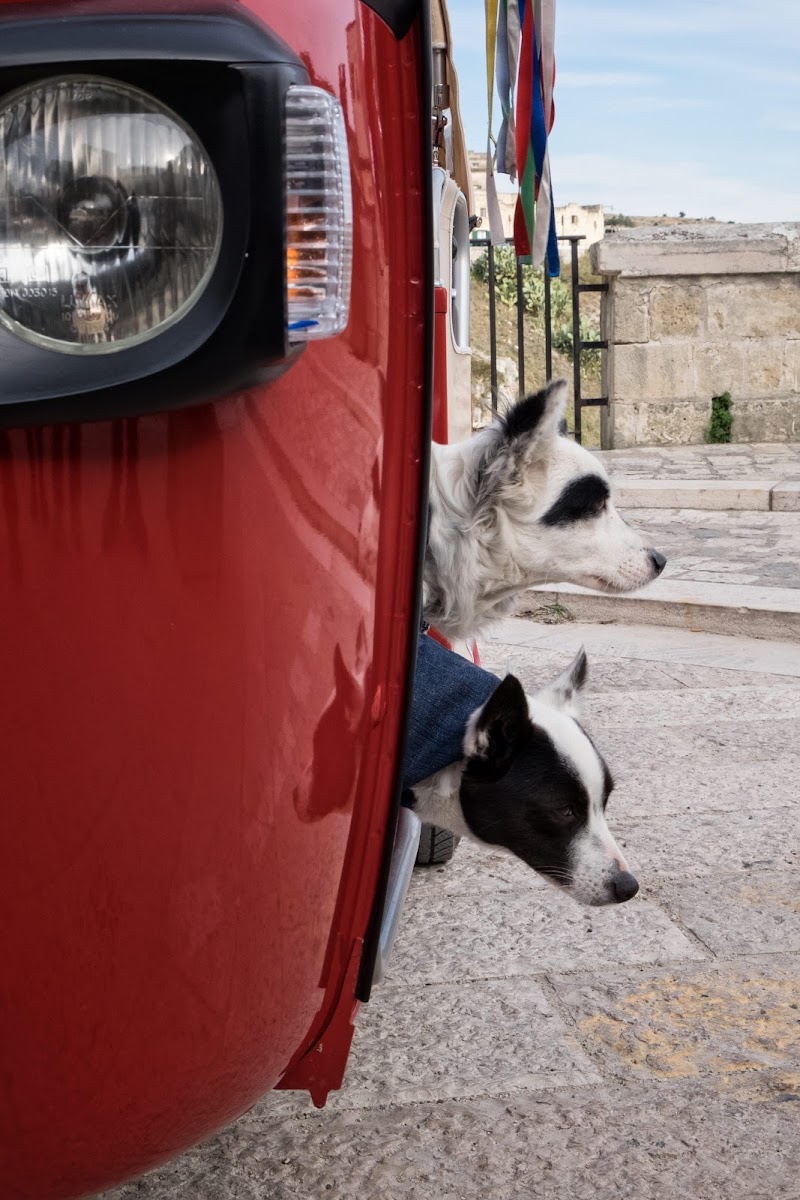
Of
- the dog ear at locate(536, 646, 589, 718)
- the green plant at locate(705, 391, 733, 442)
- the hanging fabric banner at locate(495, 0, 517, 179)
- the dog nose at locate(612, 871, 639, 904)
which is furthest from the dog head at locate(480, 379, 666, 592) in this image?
the green plant at locate(705, 391, 733, 442)

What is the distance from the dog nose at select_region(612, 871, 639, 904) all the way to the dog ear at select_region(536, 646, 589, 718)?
1.06ft

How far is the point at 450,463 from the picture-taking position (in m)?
2.70

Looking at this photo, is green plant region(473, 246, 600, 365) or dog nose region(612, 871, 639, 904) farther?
green plant region(473, 246, 600, 365)

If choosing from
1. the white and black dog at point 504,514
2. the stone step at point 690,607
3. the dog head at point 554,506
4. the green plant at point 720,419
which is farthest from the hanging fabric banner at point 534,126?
the green plant at point 720,419

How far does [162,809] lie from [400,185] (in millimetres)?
577

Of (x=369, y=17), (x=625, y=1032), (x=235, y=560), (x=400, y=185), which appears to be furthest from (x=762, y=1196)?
(x=369, y=17)

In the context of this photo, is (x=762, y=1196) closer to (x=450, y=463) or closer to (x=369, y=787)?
(x=369, y=787)

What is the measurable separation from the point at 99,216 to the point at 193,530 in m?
0.24

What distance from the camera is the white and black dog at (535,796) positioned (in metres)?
2.02

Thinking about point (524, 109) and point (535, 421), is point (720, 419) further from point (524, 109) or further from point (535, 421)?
point (535, 421)

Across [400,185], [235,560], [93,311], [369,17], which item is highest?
[369,17]

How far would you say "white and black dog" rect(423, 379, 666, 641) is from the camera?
262 cm

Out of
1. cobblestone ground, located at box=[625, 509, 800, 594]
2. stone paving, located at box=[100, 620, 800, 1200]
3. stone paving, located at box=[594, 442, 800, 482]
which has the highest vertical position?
stone paving, located at box=[594, 442, 800, 482]

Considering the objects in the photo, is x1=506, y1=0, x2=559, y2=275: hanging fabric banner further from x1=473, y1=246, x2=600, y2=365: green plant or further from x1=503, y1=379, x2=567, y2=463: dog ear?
x1=473, y1=246, x2=600, y2=365: green plant
